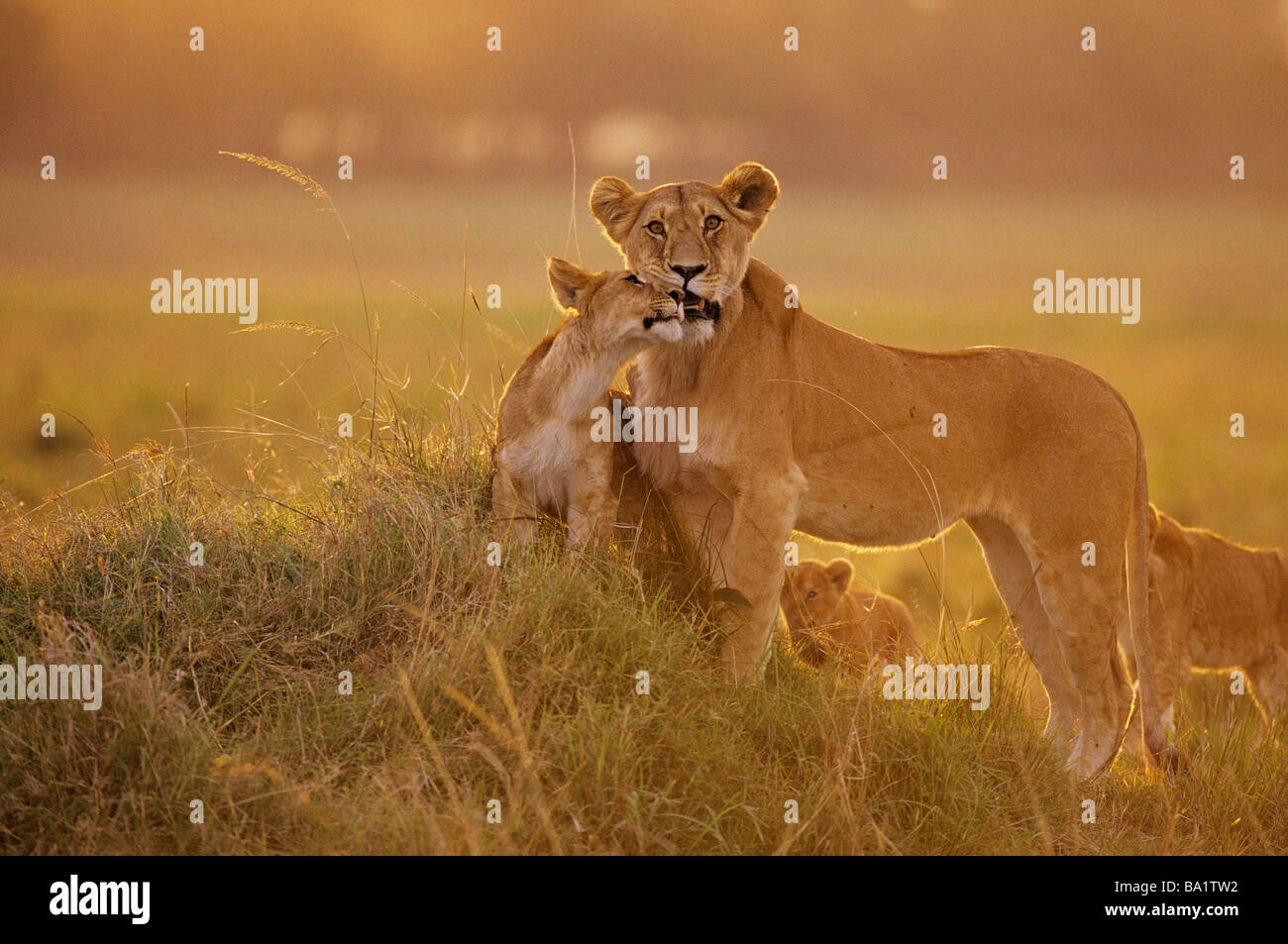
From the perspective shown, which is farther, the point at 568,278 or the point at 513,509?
the point at 568,278

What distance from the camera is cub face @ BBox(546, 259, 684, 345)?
6.11m

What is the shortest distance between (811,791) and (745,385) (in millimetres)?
2077

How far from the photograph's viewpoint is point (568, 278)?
659cm

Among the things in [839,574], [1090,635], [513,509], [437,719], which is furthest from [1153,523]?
[437,719]

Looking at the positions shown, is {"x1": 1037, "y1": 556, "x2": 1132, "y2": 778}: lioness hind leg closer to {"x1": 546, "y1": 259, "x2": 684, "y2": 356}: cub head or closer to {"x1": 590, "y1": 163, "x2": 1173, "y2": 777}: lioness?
{"x1": 590, "y1": 163, "x2": 1173, "y2": 777}: lioness

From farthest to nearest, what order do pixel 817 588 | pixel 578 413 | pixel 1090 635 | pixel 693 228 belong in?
pixel 817 588 → pixel 1090 635 → pixel 578 413 → pixel 693 228

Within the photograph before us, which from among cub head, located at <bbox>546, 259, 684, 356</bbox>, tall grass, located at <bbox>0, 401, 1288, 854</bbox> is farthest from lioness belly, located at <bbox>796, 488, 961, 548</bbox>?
cub head, located at <bbox>546, 259, 684, 356</bbox>

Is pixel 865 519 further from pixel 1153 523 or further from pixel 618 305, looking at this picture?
pixel 1153 523

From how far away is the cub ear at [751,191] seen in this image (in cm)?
629

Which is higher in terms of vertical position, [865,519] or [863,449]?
[863,449]

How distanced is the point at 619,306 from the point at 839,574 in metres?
3.12

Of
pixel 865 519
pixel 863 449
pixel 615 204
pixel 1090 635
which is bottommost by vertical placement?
pixel 1090 635

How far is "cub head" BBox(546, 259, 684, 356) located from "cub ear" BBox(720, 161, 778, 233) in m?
0.63
